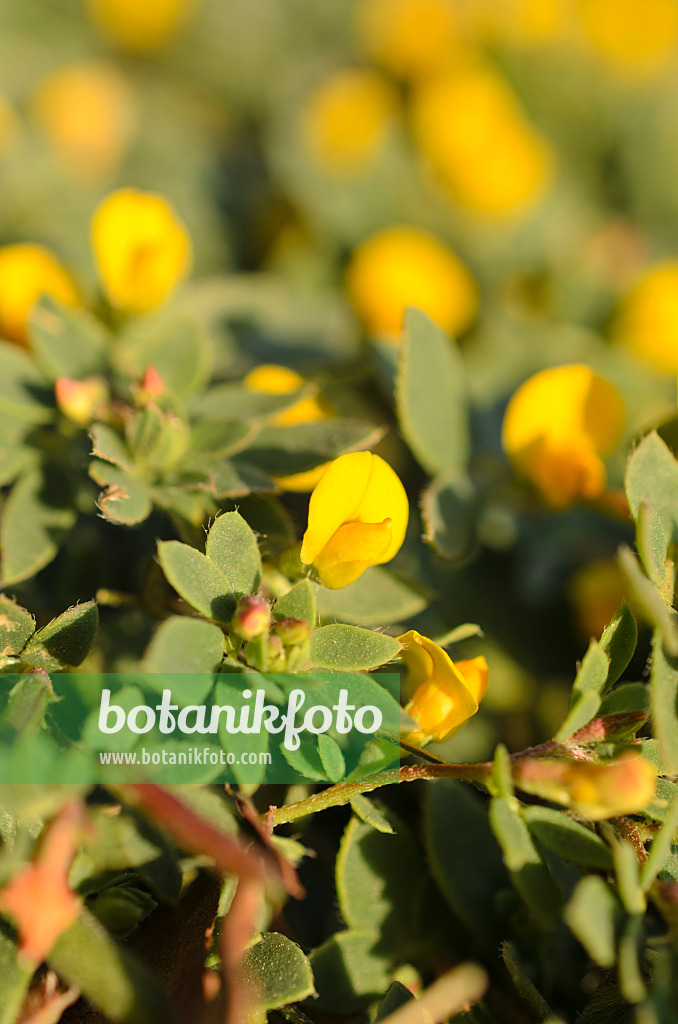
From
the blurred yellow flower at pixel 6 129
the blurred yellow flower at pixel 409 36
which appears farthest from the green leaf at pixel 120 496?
the blurred yellow flower at pixel 409 36

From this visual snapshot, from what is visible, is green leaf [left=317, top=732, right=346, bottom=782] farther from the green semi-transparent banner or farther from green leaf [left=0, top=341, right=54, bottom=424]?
green leaf [left=0, top=341, right=54, bottom=424]

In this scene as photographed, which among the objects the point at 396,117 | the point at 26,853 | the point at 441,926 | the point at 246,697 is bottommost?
the point at 441,926

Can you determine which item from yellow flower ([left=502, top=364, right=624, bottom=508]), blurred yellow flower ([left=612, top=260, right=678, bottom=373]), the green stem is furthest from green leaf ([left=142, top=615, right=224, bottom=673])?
blurred yellow flower ([left=612, top=260, right=678, bottom=373])

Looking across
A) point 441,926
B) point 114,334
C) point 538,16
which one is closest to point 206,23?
point 538,16

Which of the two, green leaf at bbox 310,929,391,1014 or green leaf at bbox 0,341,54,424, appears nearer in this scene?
green leaf at bbox 310,929,391,1014

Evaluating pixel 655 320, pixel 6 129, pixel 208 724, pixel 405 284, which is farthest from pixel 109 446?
pixel 6 129

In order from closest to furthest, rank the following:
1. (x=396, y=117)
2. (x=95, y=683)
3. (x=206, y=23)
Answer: (x=95, y=683), (x=396, y=117), (x=206, y=23)

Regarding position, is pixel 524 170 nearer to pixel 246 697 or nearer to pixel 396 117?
pixel 396 117
